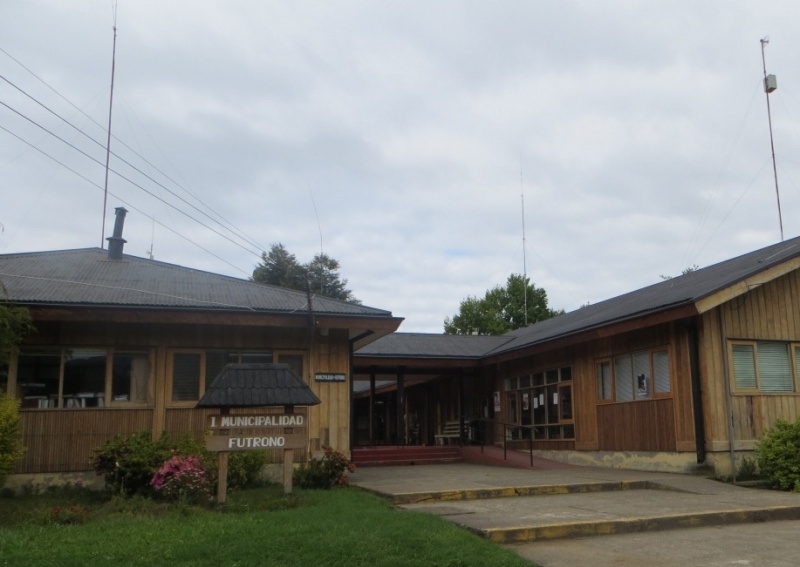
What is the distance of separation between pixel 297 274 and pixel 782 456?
3680cm

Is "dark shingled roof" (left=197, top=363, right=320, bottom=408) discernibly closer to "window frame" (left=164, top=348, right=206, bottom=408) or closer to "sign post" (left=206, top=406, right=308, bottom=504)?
"sign post" (left=206, top=406, right=308, bottom=504)

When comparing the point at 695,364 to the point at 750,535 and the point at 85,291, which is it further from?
the point at 85,291

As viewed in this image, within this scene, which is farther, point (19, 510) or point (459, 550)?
point (19, 510)

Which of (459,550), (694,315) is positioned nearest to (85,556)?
(459,550)

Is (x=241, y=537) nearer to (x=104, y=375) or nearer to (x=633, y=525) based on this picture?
(x=633, y=525)

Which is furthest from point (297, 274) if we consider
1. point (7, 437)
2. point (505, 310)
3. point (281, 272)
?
point (7, 437)

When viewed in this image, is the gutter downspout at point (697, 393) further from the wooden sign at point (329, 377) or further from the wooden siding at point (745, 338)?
the wooden sign at point (329, 377)

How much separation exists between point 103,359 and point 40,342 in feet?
3.63

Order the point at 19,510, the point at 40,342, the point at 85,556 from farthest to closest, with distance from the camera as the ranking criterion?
the point at 40,342 → the point at 19,510 → the point at 85,556

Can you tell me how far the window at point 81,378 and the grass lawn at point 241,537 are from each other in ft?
12.2

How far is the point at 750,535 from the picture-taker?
9.46 metres

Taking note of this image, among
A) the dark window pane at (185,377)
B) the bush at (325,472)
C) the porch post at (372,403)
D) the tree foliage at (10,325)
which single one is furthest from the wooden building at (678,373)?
the tree foliage at (10,325)

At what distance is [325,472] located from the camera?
13.6 metres

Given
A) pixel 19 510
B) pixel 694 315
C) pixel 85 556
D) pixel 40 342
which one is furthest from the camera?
pixel 694 315
